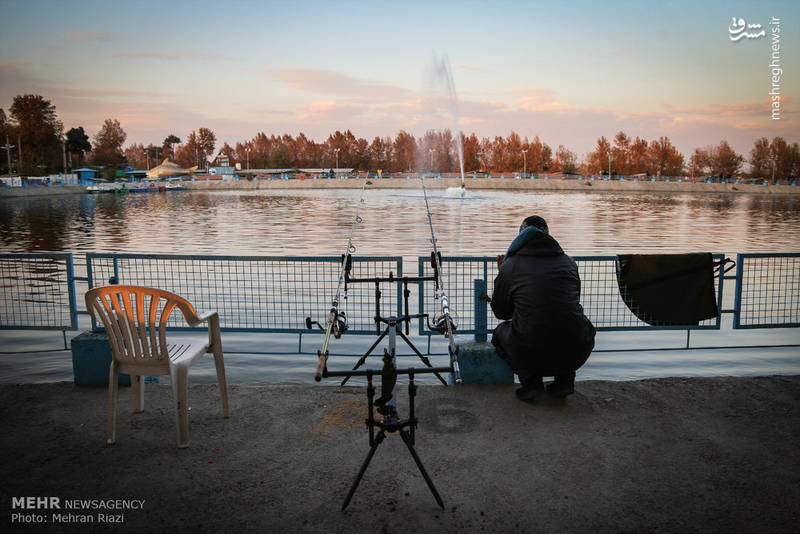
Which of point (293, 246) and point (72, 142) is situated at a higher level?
→ point (72, 142)

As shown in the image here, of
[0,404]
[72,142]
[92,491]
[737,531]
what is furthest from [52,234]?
[72,142]

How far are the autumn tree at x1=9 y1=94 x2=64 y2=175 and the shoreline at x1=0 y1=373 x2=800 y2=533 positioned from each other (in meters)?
142

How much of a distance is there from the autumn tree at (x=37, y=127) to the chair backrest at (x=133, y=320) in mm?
142392

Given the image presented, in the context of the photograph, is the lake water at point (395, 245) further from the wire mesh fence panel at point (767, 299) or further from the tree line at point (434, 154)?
the tree line at point (434, 154)

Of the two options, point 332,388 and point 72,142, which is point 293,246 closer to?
point 332,388

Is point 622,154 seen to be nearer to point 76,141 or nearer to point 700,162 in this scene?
point 700,162

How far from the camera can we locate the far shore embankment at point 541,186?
93.2m

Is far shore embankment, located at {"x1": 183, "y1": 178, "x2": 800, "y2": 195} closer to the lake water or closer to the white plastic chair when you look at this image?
the lake water

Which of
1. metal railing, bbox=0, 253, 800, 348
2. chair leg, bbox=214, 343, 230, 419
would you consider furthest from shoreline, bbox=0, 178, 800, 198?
chair leg, bbox=214, 343, 230, 419

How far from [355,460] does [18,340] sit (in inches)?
262

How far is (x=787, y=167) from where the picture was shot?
14512 centimetres

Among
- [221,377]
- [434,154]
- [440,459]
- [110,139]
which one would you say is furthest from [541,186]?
[110,139]

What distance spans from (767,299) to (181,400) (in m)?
9.94

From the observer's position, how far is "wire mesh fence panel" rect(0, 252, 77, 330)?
22.5ft
